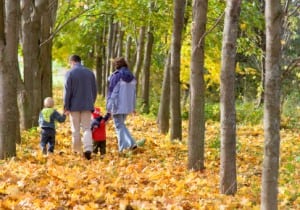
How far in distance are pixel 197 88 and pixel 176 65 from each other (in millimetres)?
2872

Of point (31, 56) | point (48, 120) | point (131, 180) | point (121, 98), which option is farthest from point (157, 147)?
point (31, 56)

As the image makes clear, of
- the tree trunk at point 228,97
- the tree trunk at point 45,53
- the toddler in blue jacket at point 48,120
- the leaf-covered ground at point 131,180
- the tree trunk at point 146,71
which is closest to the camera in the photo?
the leaf-covered ground at point 131,180

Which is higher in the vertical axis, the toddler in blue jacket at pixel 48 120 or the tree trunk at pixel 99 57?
the tree trunk at pixel 99 57

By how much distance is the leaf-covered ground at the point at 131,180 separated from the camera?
20.3ft

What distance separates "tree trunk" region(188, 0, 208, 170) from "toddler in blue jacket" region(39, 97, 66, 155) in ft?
8.13

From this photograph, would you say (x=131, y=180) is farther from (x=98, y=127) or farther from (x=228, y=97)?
(x=98, y=127)

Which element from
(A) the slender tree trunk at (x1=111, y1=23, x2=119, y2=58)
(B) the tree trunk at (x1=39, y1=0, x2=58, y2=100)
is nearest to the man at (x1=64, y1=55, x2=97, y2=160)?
(B) the tree trunk at (x1=39, y1=0, x2=58, y2=100)

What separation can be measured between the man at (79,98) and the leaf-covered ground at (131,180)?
1.38 feet

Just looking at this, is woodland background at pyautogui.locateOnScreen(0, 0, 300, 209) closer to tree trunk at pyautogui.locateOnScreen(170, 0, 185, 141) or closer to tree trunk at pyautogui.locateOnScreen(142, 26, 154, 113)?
tree trunk at pyautogui.locateOnScreen(170, 0, 185, 141)

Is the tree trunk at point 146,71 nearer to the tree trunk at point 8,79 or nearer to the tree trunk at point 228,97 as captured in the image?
the tree trunk at point 8,79

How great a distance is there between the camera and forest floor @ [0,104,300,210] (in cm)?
618

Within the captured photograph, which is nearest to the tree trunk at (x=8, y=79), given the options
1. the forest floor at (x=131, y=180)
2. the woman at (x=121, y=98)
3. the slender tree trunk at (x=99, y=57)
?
the forest floor at (x=131, y=180)

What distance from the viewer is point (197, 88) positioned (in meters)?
8.69

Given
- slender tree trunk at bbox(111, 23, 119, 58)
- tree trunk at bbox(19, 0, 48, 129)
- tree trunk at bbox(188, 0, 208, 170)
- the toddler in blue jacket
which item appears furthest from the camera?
slender tree trunk at bbox(111, 23, 119, 58)
